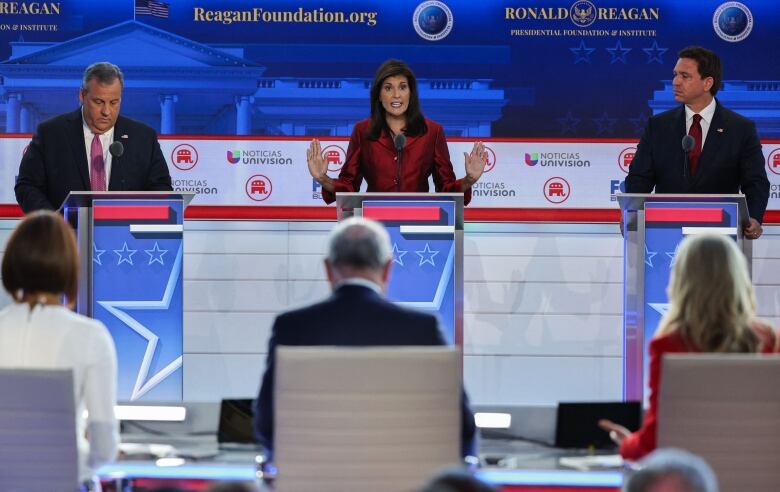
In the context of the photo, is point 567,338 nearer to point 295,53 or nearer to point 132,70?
point 295,53

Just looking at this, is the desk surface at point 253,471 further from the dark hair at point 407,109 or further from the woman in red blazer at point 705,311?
the dark hair at point 407,109

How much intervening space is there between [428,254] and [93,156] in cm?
172

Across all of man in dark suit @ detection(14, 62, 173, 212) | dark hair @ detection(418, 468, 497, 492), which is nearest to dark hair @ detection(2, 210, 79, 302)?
dark hair @ detection(418, 468, 497, 492)

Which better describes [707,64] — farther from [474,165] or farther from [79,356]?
[79,356]

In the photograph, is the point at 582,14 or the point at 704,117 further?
the point at 582,14

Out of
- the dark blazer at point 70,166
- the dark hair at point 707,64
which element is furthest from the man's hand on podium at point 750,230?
the dark blazer at point 70,166

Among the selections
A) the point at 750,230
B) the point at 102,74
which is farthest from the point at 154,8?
the point at 750,230

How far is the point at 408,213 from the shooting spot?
15.8 feet

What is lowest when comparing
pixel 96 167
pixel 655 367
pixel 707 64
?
pixel 655 367

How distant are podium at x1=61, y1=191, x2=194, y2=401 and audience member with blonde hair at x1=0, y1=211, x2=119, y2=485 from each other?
1.72 m

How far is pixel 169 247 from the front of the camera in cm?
481

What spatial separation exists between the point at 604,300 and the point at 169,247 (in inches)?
135

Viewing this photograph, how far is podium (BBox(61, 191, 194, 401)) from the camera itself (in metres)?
4.77

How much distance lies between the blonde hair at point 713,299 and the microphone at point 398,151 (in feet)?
7.31
